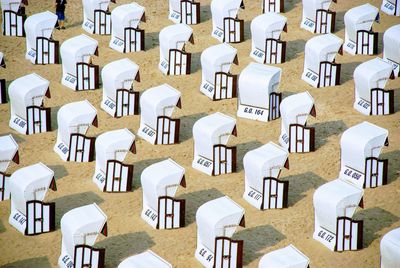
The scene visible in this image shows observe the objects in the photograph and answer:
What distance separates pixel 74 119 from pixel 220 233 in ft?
23.5

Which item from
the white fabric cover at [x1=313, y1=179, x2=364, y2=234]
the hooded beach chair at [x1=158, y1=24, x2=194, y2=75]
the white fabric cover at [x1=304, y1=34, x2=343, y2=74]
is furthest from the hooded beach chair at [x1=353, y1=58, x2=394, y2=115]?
the white fabric cover at [x1=313, y1=179, x2=364, y2=234]

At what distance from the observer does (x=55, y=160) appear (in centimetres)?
3088

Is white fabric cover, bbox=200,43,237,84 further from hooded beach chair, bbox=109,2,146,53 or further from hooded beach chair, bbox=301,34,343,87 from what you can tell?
hooded beach chair, bbox=109,2,146,53

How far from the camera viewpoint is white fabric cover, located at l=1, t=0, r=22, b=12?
129 feet

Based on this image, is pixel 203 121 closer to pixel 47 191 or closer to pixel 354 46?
pixel 47 191

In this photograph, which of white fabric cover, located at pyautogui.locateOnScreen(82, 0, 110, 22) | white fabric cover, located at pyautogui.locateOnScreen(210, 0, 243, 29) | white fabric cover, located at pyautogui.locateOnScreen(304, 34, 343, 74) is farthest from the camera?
white fabric cover, located at pyautogui.locateOnScreen(82, 0, 110, 22)

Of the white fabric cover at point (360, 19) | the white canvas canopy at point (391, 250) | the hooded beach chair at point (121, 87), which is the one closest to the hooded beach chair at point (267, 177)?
the white canvas canopy at point (391, 250)

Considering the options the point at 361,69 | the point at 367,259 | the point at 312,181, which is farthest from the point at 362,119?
the point at 367,259

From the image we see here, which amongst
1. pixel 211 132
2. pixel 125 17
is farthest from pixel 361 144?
pixel 125 17

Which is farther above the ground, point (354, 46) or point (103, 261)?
point (354, 46)

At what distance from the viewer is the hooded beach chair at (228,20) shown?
37.3 meters

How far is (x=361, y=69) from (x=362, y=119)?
5.45ft

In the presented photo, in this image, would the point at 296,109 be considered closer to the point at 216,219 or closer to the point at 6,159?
the point at 216,219

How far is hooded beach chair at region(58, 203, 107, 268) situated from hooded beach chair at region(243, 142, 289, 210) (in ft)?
15.6
